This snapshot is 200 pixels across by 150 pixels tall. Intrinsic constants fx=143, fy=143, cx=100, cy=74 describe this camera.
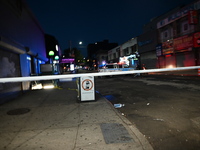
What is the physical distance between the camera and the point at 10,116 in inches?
201

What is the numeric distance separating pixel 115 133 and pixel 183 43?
79.1 ft

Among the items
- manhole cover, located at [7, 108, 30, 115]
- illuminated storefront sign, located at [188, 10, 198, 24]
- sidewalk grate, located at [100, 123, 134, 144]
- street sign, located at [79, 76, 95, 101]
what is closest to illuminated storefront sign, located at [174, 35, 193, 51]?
illuminated storefront sign, located at [188, 10, 198, 24]

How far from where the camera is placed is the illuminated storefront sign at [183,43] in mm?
21453

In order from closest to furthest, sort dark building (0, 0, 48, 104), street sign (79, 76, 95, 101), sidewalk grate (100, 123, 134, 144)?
sidewalk grate (100, 123, 134, 144) → street sign (79, 76, 95, 101) → dark building (0, 0, 48, 104)

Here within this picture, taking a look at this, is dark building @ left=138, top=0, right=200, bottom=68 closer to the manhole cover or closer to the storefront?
the storefront

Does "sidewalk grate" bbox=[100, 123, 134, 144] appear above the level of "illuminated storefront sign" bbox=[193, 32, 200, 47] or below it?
below

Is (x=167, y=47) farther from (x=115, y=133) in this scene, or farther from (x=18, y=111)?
(x=18, y=111)

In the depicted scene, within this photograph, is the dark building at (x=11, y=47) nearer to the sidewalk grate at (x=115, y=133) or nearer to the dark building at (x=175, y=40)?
the sidewalk grate at (x=115, y=133)

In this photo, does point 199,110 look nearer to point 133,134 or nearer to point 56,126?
point 133,134

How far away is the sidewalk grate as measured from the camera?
10.6ft

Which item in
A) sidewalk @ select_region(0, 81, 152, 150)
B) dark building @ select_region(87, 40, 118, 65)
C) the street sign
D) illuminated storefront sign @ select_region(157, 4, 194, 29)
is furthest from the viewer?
dark building @ select_region(87, 40, 118, 65)

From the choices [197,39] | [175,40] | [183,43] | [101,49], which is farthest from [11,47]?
[101,49]

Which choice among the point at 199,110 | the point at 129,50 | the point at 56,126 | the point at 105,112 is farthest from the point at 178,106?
the point at 129,50

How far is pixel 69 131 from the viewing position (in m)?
3.75
